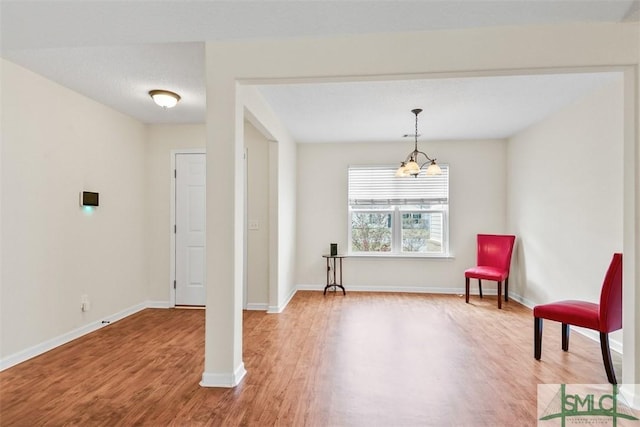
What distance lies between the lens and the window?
5.42m

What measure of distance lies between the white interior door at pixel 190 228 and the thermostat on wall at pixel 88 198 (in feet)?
3.50

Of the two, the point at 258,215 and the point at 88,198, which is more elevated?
the point at 88,198

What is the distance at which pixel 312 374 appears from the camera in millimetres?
2572

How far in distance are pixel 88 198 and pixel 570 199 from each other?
5134 mm

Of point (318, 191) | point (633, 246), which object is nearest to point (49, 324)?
point (318, 191)

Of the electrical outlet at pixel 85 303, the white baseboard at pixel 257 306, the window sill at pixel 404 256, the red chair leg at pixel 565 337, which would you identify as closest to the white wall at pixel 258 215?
the white baseboard at pixel 257 306

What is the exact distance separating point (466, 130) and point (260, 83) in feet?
11.0

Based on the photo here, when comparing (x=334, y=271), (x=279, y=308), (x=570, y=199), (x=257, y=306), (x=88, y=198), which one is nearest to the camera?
(x=88, y=198)

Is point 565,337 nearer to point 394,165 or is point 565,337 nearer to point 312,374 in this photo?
point 312,374

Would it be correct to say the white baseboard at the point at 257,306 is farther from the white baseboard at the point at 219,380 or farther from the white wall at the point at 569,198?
the white wall at the point at 569,198

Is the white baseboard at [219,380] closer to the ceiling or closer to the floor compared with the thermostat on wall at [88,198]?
closer to the floor

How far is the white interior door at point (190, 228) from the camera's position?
4527 millimetres

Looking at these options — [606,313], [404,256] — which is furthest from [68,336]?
[606,313]

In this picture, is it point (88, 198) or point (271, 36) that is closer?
point (271, 36)
